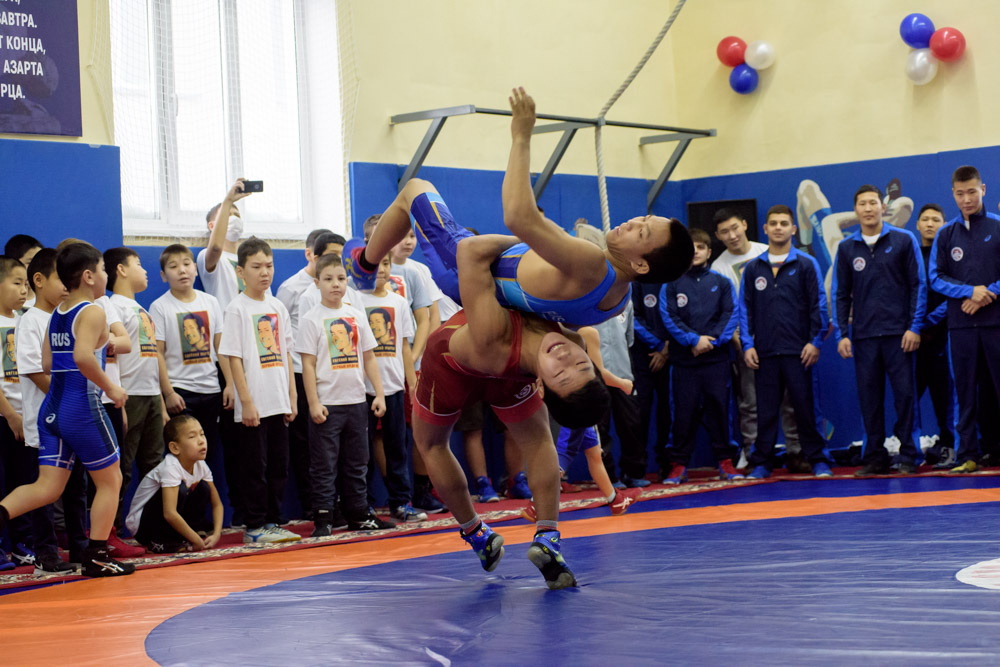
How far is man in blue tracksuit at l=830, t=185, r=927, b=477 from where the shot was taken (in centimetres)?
653

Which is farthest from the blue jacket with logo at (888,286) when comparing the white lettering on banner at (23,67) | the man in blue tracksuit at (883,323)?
the white lettering on banner at (23,67)

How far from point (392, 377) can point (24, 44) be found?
261cm

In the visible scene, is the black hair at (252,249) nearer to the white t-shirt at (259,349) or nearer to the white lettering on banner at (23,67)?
the white t-shirt at (259,349)

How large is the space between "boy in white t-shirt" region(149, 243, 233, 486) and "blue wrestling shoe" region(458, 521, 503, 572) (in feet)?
7.37

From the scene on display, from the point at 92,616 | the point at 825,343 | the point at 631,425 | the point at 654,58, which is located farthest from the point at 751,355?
the point at 92,616

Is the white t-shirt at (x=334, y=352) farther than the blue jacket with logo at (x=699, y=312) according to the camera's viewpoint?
No

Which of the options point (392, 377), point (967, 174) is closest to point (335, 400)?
point (392, 377)

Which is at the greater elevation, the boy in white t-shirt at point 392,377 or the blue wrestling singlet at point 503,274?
the blue wrestling singlet at point 503,274

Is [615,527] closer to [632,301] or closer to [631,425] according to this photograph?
[631,425]

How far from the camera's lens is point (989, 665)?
6.91ft

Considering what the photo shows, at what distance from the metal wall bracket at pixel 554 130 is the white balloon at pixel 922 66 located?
1.56 metres

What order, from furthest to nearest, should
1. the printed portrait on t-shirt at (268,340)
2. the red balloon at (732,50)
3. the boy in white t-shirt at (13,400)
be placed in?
the red balloon at (732,50)
the printed portrait on t-shirt at (268,340)
the boy in white t-shirt at (13,400)

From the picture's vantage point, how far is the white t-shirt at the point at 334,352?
547 centimetres

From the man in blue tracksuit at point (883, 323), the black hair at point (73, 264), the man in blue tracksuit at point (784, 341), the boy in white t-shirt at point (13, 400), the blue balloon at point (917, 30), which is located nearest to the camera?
the black hair at point (73, 264)
